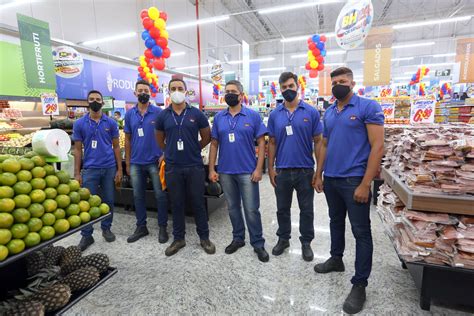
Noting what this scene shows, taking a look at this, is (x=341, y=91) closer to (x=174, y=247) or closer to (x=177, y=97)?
(x=177, y=97)

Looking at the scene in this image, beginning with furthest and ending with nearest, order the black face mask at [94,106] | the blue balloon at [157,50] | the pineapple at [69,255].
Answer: the blue balloon at [157,50], the black face mask at [94,106], the pineapple at [69,255]

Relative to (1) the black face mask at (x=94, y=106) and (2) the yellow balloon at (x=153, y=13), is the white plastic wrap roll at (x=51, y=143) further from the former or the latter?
(2) the yellow balloon at (x=153, y=13)

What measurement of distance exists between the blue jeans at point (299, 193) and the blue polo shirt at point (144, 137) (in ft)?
4.73

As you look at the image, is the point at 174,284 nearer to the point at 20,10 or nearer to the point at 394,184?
the point at 394,184

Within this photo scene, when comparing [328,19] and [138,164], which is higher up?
[328,19]

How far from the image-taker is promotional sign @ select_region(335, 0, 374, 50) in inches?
190

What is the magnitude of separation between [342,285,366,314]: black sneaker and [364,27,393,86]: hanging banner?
4.69m

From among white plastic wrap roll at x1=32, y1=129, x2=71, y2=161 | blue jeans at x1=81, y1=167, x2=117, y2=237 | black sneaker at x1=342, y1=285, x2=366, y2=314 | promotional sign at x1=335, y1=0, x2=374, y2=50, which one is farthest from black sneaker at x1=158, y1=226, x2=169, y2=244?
promotional sign at x1=335, y1=0, x2=374, y2=50

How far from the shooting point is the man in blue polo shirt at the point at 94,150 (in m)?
3.09

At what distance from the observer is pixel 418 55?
64.0 ft

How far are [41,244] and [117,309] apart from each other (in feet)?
3.61

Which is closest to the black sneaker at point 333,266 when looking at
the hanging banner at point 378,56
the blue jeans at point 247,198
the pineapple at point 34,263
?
the blue jeans at point 247,198

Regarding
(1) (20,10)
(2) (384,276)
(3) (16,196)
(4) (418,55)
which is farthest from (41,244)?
(4) (418,55)

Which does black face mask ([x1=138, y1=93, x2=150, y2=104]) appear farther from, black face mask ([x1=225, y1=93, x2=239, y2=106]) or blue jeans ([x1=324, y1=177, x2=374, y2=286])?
blue jeans ([x1=324, y1=177, x2=374, y2=286])
